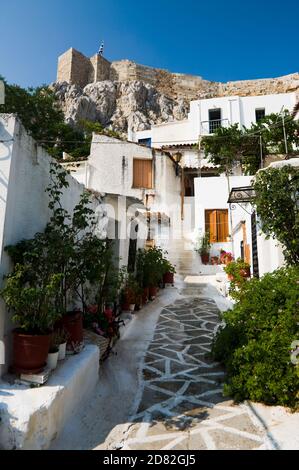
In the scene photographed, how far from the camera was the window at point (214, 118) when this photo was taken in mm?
25141

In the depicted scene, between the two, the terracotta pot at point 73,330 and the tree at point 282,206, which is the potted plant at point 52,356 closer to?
the terracotta pot at point 73,330

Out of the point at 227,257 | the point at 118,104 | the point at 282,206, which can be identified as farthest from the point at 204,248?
the point at 118,104

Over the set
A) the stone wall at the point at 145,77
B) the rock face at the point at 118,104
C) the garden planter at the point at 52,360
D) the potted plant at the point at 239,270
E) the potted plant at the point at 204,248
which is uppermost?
the stone wall at the point at 145,77

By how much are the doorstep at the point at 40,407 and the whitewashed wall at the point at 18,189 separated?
602 mm

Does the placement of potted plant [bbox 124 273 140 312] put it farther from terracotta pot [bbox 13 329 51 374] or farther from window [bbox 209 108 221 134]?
window [bbox 209 108 221 134]

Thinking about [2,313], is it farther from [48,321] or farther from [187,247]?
[187,247]

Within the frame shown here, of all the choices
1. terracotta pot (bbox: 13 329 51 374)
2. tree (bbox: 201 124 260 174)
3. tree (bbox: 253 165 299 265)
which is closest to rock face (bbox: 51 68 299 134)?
tree (bbox: 201 124 260 174)

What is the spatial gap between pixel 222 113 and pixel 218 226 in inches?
484

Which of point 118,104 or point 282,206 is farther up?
point 118,104

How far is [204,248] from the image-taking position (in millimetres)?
16578

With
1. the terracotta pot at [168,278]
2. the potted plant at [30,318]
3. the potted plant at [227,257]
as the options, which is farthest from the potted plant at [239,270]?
the potted plant at [30,318]

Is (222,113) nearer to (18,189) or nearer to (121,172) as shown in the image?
(121,172)

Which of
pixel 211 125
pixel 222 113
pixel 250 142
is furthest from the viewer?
pixel 211 125
